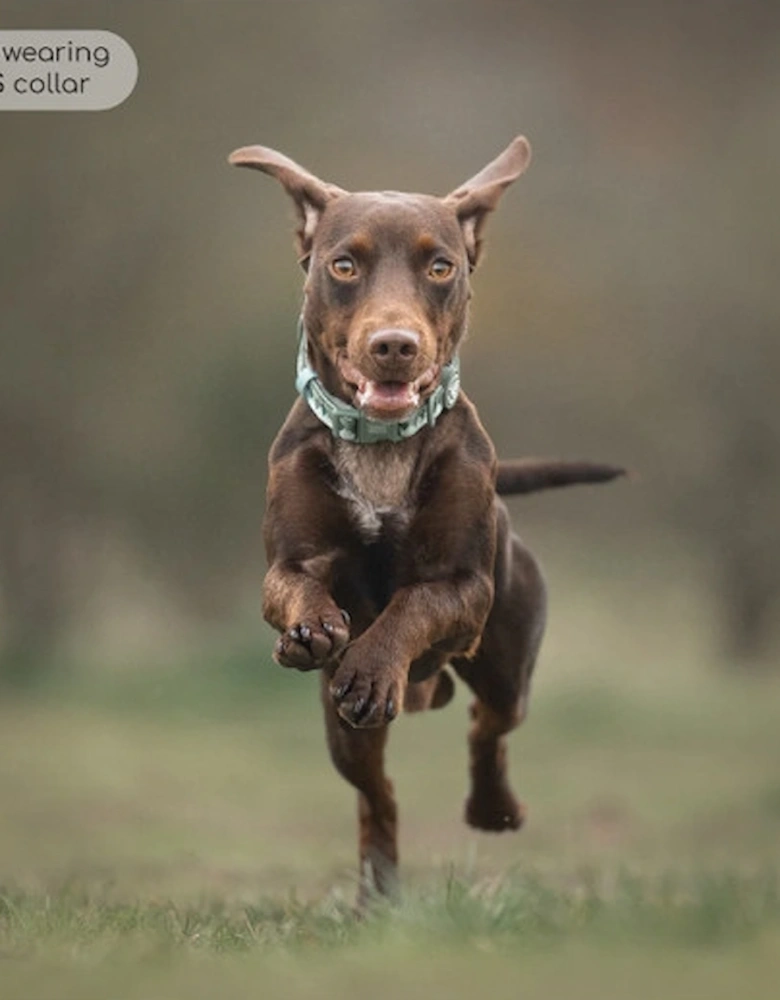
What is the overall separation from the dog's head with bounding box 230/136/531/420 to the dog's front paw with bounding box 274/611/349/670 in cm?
43

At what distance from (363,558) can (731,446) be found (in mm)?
2709

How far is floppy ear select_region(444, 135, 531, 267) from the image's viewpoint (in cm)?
445

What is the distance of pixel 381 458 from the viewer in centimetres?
442

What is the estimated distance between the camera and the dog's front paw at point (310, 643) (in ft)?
13.1

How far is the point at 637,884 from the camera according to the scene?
15.5 feet

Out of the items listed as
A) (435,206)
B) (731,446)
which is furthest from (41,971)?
(731,446)

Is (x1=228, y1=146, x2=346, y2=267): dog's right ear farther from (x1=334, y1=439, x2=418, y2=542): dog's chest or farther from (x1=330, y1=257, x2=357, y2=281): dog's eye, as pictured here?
(x1=334, y1=439, x2=418, y2=542): dog's chest

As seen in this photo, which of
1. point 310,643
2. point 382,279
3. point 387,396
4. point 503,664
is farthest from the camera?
point 503,664

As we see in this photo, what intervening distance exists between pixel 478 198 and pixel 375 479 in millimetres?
625

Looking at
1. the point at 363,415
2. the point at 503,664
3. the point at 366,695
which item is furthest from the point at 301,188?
the point at 503,664

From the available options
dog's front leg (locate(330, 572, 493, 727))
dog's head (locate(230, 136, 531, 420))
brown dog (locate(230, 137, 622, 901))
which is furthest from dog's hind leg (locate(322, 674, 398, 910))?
dog's head (locate(230, 136, 531, 420))

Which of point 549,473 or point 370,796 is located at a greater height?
point 549,473

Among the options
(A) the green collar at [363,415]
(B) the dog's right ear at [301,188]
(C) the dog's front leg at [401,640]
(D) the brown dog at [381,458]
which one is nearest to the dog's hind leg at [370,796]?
(D) the brown dog at [381,458]

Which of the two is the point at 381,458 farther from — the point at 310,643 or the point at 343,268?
the point at 310,643
